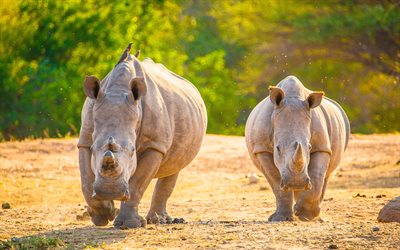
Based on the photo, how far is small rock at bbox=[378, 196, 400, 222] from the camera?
34.1 ft

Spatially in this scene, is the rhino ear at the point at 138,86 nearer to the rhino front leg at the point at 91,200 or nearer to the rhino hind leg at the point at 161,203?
the rhino front leg at the point at 91,200

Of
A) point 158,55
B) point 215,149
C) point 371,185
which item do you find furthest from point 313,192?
point 158,55

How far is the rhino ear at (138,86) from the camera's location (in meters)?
9.62

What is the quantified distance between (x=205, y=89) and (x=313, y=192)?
25.8 meters

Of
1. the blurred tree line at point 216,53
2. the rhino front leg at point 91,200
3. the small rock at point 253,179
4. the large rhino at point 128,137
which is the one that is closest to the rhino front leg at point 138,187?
the large rhino at point 128,137

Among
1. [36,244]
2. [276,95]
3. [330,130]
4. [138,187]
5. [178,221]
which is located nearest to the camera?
[36,244]

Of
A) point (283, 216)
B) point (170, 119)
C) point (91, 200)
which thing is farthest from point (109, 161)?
point (283, 216)

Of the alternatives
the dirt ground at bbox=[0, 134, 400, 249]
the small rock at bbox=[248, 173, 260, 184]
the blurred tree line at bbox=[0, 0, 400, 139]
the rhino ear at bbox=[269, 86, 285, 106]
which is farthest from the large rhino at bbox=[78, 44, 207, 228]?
the blurred tree line at bbox=[0, 0, 400, 139]

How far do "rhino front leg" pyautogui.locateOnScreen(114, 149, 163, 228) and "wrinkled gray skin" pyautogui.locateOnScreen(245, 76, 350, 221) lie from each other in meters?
1.17

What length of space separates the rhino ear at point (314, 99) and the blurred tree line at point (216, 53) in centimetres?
1085

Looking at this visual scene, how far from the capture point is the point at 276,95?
35.2 ft

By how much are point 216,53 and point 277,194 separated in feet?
92.6

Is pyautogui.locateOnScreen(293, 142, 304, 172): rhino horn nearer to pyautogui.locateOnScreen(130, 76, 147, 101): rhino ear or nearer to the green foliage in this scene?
pyautogui.locateOnScreen(130, 76, 147, 101): rhino ear

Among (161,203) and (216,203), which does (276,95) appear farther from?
(216,203)
